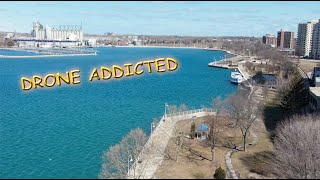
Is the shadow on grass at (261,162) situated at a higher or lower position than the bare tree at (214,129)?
lower

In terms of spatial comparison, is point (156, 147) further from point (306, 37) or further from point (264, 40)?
point (264, 40)

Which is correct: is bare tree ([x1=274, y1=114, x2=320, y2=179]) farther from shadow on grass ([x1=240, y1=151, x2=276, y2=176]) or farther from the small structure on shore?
the small structure on shore

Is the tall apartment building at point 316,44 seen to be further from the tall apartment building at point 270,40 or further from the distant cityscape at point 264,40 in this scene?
the tall apartment building at point 270,40

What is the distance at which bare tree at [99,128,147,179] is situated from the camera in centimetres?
1133

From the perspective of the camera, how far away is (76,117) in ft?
67.7

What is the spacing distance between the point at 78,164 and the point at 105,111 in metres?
9.31

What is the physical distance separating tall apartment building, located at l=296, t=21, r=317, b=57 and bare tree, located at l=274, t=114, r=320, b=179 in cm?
6514

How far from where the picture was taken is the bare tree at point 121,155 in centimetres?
1133

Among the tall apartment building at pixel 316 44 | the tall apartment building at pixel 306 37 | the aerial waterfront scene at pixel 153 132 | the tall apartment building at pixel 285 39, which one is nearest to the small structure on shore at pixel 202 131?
the aerial waterfront scene at pixel 153 132

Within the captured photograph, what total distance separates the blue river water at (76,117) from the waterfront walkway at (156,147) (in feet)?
3.79

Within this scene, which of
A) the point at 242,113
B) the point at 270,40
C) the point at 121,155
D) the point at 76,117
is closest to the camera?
the point at 121,155

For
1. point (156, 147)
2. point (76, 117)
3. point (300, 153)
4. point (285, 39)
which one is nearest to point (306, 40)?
point (285, 39)

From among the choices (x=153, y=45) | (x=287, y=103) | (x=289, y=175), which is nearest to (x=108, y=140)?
(x=289, y=175)

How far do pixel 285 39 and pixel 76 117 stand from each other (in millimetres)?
86550
